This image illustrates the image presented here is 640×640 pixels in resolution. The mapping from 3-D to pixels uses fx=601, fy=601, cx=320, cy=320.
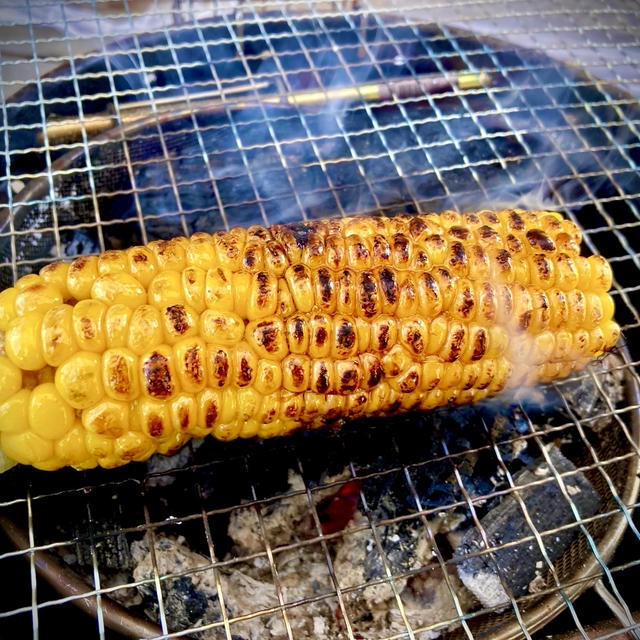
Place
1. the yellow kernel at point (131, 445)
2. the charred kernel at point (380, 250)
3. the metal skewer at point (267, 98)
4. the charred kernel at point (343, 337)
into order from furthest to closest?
the metal skewer at point (267, 98), the charred kernel at point (380, 250), the charred kernel at point (343, 337), the yellow kernel at point (131, 445)

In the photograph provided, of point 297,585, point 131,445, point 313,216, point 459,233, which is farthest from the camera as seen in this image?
point 313,216

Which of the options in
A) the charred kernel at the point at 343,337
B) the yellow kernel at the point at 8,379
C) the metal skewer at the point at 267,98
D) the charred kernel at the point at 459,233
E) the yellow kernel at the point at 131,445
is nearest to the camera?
the yellow kernel at the point at 8,379

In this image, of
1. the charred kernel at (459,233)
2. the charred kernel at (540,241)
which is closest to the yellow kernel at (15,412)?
the charred kernel at (459,233)

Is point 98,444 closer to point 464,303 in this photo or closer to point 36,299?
point 36,299

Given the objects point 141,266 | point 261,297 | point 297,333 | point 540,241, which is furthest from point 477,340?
point 141,266

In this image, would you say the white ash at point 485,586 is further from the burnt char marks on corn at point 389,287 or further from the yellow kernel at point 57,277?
the yellow kernel at point 57,277

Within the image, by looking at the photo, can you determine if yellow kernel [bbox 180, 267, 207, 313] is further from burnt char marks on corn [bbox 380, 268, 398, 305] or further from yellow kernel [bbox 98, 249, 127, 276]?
burnt char marks on corn [bbox 380, 268, 398, 305]

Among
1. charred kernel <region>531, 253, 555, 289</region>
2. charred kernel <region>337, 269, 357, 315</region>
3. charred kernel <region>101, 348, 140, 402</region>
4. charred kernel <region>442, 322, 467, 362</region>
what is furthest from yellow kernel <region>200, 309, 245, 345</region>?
charred kernel <region>531, 253, 555, 289</region>
